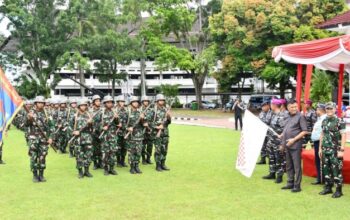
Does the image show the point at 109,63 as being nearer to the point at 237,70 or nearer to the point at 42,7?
the point at 42,7

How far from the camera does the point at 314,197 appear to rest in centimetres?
777

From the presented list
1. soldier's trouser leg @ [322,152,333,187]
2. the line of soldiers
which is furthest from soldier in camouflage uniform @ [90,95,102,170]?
soldier's trouser leg @ [322,152,333,187]

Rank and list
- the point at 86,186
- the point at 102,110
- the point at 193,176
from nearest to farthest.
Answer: the point at 86,186 → the point at 193,176 → the point at 102,110

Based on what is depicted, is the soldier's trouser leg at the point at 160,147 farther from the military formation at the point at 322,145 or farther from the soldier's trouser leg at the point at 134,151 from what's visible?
the military formation at the point at 322,145

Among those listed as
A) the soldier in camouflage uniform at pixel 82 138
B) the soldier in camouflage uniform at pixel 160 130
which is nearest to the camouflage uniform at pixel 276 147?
the soldier in camouflage uniform at pixel 160 130

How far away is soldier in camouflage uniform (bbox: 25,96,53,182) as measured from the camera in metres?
9.23

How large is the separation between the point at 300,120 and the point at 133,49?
3189 centimetres

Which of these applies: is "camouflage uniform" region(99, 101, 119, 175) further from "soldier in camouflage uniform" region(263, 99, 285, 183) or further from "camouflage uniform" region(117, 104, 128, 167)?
"soldier in camouflage uniform" region(263, 99, 285, 183)

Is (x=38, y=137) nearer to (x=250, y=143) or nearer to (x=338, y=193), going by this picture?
(x=250, y=143)

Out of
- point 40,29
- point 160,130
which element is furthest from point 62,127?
point 40,29

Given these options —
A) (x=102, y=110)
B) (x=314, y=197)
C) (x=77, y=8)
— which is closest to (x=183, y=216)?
(x=314, y=197)

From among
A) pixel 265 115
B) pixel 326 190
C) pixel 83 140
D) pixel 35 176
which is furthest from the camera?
pixel 265 115

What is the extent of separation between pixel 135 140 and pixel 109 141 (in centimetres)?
56

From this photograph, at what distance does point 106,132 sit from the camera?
33.8 feet
